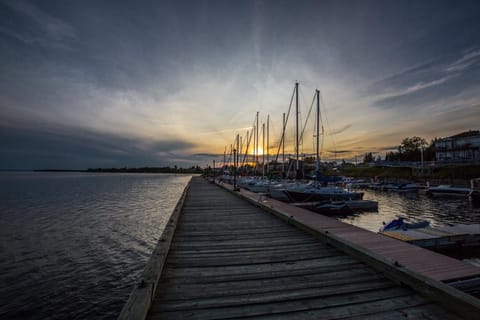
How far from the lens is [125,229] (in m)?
14.7

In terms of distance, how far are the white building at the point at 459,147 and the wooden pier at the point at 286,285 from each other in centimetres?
7741

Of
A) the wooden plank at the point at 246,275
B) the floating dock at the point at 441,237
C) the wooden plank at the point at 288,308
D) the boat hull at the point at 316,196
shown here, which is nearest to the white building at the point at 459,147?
the boat hull at the point at 316,196

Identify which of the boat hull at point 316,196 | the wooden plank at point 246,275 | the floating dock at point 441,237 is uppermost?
the wooden plank at point 246,275

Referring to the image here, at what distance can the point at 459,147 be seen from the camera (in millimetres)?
64500

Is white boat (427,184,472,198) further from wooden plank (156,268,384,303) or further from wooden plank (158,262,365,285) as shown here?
wooden plank (156,268,384,303)

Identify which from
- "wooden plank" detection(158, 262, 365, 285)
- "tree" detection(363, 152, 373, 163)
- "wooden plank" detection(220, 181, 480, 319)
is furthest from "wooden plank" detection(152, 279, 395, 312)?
"tree" detection(363, 152, 373, 163)

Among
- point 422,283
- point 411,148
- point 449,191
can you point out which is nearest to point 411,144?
point 411,148

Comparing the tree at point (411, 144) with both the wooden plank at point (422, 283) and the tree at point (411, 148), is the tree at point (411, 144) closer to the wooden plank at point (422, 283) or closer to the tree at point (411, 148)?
the tree at point (411, 148)

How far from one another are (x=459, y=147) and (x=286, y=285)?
87.8 meters

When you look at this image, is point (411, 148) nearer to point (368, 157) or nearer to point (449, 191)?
point (368, 157)

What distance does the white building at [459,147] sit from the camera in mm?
61344

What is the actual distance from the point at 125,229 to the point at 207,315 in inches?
557

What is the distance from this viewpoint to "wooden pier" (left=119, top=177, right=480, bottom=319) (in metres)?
2.81

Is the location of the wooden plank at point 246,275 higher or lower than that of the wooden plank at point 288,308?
lower
